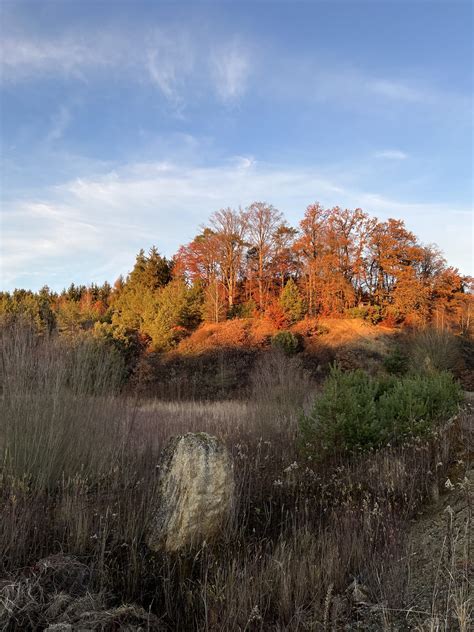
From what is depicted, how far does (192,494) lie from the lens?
345cm

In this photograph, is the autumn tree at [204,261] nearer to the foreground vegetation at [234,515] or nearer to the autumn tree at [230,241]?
the autumn tree at [230,241]

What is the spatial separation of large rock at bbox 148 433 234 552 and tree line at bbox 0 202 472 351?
63.8 feet

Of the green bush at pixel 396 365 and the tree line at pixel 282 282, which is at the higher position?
the tree line at pixel 282 282

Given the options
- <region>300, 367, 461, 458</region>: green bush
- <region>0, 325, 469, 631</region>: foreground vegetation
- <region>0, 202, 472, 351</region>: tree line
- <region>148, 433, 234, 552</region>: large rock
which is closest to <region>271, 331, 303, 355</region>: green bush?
<region>0, 202, 472, 351</region>: tree line

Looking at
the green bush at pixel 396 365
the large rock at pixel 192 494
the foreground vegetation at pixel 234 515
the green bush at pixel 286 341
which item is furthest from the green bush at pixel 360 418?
the green bush at pixel 286 341

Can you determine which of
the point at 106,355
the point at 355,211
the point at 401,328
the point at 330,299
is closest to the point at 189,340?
the point at 330,299

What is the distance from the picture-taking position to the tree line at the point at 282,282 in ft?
87.5

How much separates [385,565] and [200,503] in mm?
1387

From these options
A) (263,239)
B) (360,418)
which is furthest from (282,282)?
(360,418)

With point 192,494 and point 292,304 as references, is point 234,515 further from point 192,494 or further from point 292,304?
point 292,304

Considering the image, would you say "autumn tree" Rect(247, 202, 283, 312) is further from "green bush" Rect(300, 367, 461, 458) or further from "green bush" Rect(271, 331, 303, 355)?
"green bush" Rect(300, 367, 461, 458)

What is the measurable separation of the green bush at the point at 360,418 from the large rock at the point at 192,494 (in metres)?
2.23

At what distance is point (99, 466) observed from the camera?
15.1 ft

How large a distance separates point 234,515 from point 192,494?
0.52 metres
